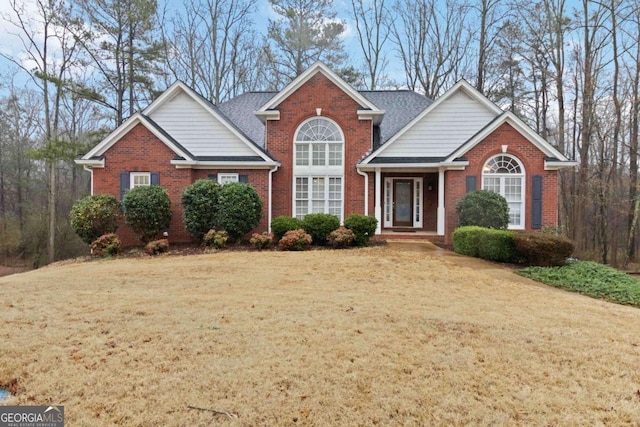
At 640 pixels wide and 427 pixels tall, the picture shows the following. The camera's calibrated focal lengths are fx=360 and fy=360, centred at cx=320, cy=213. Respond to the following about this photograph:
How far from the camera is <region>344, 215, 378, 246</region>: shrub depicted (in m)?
12.6

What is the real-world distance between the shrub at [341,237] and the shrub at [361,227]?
19cm

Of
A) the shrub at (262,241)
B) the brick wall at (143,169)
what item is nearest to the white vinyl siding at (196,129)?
the brick wall at (143,169)

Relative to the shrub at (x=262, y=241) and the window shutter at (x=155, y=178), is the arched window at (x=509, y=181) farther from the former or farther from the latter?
the window shutter at (x=155, y=178)

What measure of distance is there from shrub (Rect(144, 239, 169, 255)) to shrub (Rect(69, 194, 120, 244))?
1.73 metres

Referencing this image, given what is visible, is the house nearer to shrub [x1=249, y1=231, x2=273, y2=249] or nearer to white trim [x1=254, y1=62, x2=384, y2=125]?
white trim [x1=254, y1=62, x2=384, y2=125]

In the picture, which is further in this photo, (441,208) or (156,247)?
(441,208)

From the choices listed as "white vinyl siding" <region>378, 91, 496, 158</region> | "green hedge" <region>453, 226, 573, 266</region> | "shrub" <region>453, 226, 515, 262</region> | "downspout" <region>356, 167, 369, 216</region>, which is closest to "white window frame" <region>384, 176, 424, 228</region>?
"downspout" <region>356, 167, 369, 216</region>

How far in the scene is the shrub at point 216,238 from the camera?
12.4m

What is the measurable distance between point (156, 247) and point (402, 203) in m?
10.3

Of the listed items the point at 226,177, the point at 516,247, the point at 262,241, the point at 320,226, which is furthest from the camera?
the point at 226,177

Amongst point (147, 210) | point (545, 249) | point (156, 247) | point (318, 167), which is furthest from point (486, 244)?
point (147, 210)

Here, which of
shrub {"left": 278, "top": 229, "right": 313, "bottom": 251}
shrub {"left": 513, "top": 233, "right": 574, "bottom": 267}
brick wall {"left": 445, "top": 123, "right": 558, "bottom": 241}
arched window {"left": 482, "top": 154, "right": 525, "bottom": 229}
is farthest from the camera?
arched window {"left": 482, "top": 154, "right": 525, "bottom": 229}

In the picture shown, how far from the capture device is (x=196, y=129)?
1517 cm

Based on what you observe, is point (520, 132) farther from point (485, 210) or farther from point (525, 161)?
point (485, 210)
